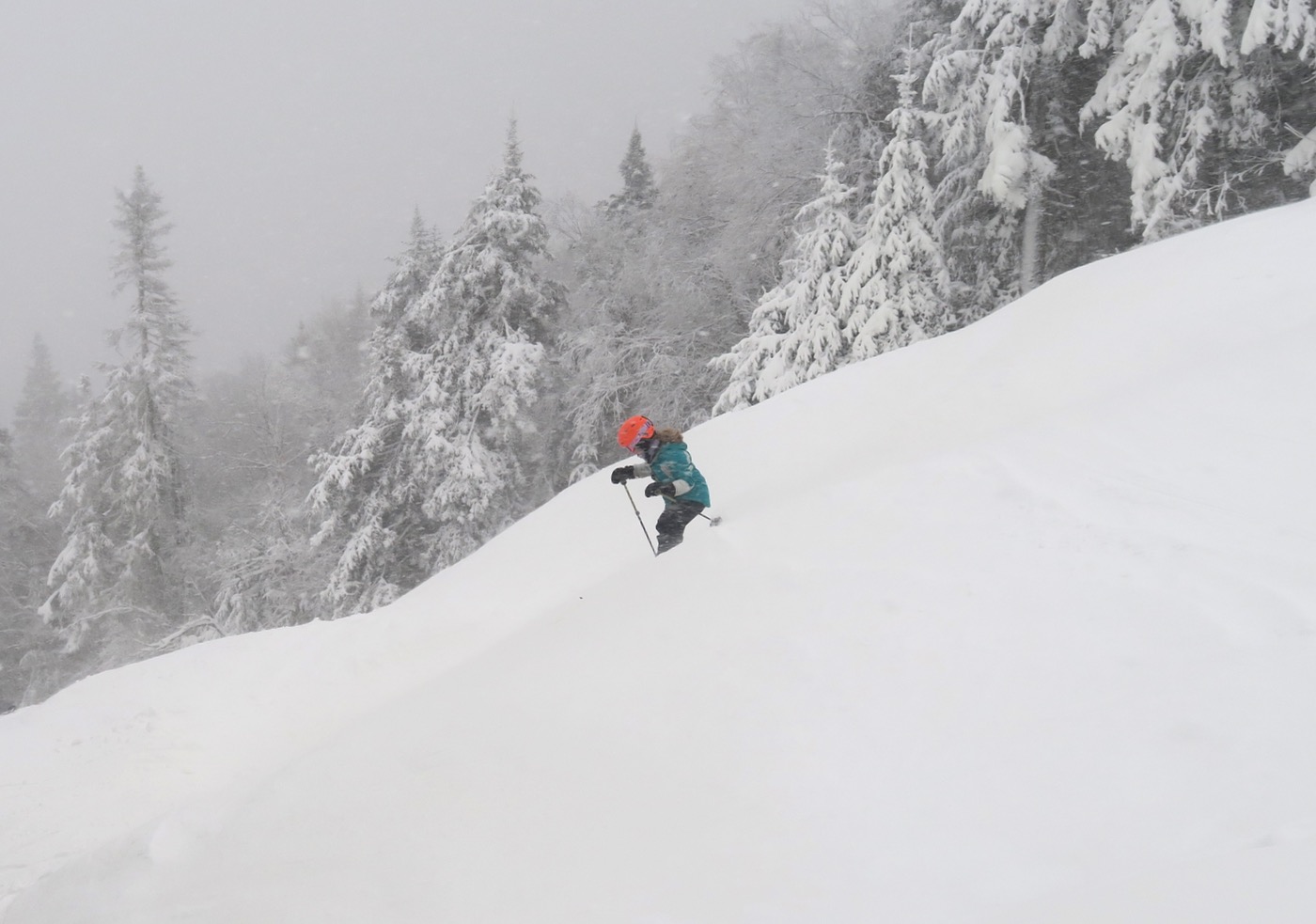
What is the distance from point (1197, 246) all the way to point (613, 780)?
771 cm

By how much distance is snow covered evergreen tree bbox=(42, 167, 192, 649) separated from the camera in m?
22.8

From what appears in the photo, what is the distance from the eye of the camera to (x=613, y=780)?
3381mm

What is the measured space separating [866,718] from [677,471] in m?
3.89

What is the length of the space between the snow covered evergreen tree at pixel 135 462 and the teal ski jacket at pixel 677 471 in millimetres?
21426

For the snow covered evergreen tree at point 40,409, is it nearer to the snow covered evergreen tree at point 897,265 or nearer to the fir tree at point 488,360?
the fir tree at point 488,360

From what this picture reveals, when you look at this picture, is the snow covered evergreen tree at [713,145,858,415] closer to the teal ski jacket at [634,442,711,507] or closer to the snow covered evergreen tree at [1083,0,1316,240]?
the snow covered evergreen tree at [1083,0,1316,240]

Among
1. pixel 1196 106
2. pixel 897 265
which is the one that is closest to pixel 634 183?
pixel 897 265

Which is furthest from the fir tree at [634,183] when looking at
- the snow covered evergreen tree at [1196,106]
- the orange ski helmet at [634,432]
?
the orange ski helmet at [634,432]

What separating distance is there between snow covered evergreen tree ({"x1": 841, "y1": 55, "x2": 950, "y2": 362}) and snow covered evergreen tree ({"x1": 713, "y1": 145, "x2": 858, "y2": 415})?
31cm

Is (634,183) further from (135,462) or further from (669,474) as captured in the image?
(669,474)

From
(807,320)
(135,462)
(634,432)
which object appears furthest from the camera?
(135,462)

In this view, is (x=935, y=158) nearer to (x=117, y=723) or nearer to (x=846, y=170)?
(x=846, y=170)

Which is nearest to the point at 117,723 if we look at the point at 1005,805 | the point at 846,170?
the point at 1005,805

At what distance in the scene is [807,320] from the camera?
1481 cm
